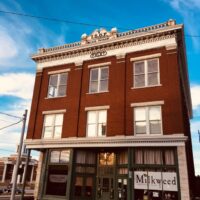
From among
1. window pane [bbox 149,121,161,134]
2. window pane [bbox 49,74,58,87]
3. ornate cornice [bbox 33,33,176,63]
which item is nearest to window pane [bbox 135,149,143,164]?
window pane [bbox 149,121,161,134]

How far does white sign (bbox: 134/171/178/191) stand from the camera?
15.1 meters

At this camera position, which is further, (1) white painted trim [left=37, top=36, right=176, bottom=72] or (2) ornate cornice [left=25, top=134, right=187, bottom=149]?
(1) white painted trim [left=37, top=36, right=176, bottom=72]

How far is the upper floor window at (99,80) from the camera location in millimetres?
19844

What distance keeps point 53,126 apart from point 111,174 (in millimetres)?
6378

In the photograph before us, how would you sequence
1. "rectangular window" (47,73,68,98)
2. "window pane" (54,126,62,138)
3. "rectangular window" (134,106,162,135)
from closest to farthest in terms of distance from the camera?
"rectangular window" (134,106,162,135)
"window pane" (54,126,62,138)
"rectangular window" (47,73,68,98)

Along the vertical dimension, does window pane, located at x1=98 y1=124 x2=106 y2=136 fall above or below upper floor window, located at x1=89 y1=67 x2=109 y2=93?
below

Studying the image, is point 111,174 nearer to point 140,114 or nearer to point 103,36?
point 140,114

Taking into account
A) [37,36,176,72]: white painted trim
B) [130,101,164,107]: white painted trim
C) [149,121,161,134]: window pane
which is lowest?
[149,121,161,134]: window pane

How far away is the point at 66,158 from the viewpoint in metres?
18.9

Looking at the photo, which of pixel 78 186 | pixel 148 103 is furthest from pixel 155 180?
pixel 78 186

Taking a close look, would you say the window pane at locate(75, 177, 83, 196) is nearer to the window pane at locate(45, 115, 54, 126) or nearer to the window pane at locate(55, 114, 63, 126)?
the window pane at locate(55, 114, 63, 126)

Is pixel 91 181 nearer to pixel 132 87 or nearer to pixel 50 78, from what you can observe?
pixel 132 87

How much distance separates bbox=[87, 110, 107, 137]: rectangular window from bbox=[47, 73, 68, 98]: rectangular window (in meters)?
3.75

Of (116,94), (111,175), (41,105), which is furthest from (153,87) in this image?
(41,105)
